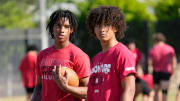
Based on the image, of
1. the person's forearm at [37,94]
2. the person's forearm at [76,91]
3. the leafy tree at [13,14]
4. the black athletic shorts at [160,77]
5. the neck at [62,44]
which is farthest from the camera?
the leafy tree at [13,14]

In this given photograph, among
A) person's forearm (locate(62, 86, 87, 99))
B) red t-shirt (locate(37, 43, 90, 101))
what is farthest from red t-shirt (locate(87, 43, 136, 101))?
red t-shirt (locate(37, 43, 90, 101))

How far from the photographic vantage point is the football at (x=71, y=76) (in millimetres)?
5215

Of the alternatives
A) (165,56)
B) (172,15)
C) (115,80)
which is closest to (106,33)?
(115,80)

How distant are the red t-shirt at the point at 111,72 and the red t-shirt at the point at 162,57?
31.6 feet

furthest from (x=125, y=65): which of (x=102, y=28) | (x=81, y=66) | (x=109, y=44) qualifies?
(x=81, y=66)

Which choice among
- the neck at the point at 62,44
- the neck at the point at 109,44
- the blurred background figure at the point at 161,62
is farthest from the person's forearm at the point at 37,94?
the blurred background figure at the point at 161,62

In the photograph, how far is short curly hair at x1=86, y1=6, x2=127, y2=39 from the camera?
14.9 feet

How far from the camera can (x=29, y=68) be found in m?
14.1

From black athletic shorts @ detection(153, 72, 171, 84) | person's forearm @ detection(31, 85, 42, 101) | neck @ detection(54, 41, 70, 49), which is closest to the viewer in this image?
neck @ detection(54, 41, 70, 49)

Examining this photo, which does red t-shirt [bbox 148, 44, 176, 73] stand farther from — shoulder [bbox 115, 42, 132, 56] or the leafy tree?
the leafy tree

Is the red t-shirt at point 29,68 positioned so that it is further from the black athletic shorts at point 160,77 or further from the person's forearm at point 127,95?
the person's forearm at point 127,95

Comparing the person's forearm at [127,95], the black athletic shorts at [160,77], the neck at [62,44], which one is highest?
the neck at [62,44]

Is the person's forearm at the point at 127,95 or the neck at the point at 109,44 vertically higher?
the neck at the point at 109,44

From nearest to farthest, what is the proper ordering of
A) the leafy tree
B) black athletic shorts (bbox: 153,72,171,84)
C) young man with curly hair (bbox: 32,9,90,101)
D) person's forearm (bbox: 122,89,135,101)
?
person's forearm (bbox: 122,89,135,101) → young man with curly hair (bbox: 32,9,90,101) → black athletic shorts (bbox: 153,72,171,84) → the leafy tree
